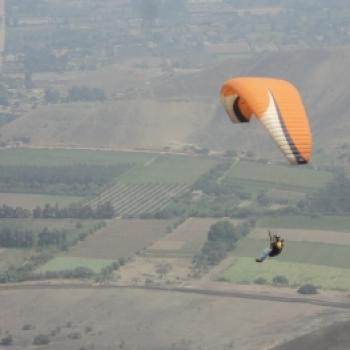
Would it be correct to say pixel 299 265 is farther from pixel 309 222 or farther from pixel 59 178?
pixel 59 178

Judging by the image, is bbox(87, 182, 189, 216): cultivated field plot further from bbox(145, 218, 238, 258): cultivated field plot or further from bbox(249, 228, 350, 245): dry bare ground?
bbox(249, 228, 350, 245): dry bare ground

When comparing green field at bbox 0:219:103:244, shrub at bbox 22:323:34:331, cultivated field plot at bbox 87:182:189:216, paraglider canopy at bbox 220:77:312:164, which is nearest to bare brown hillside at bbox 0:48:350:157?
cultivated field plot at bbox 87:182:189:216

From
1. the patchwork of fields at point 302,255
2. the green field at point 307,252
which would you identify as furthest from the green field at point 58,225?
the green field at point 307,252

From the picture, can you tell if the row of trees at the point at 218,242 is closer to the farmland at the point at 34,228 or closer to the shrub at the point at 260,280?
the shrub at the point at 260,280

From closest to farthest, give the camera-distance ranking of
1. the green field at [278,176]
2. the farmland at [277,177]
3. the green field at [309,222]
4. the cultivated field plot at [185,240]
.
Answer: the cultivated field plot at [185,240] < the green field at [309,222] < the farmland at [277,177] < the green field at [278,176]

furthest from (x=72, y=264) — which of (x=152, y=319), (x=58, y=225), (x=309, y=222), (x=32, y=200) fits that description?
(x=32, y=200)

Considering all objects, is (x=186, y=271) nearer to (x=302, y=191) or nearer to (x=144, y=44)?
(x=302, y=191)

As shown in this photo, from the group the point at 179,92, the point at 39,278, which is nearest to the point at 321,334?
the point at 39,278
